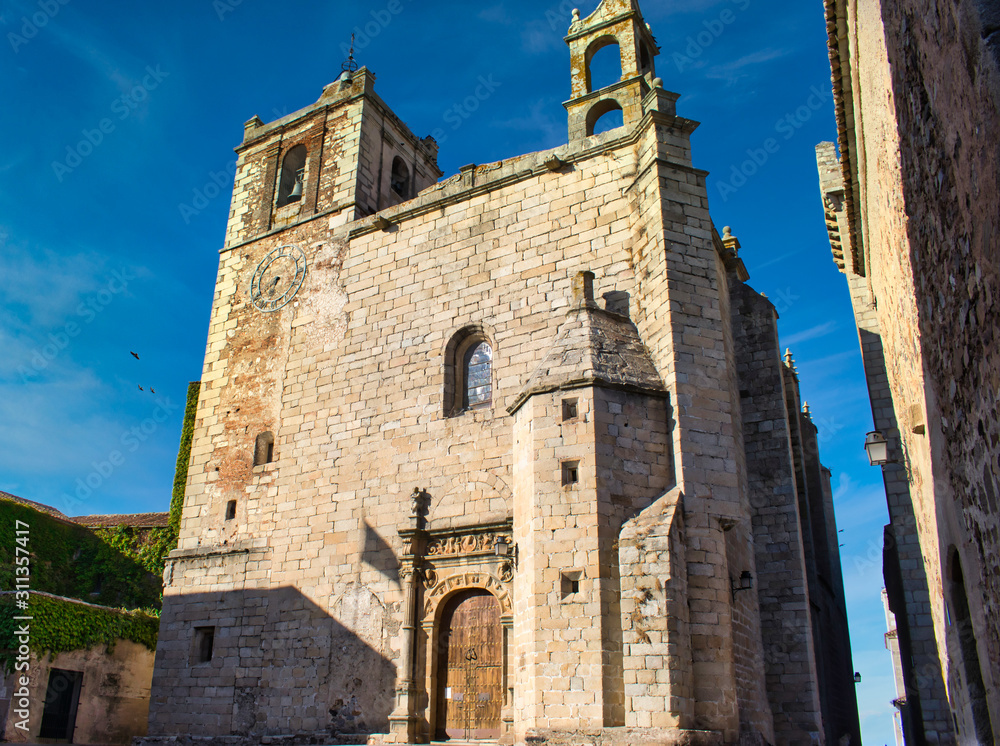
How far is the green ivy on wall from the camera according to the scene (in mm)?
13773

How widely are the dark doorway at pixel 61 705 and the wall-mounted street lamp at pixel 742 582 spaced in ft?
41.7

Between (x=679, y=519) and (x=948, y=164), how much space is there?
19.0 ft

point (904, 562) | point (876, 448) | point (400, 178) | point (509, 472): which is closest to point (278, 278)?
point (400, 178)

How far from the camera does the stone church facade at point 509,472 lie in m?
9.11

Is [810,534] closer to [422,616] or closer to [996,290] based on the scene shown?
[422,616]

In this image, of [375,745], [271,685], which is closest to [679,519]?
[375,745]

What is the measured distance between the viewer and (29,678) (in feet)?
45.9

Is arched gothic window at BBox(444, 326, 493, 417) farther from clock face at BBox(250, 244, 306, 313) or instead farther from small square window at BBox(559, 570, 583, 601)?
clock face at BBox(250, 244, 306, 313)

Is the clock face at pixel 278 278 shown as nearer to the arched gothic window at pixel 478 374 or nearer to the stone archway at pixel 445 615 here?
the arched gothic window at pixel 478 374

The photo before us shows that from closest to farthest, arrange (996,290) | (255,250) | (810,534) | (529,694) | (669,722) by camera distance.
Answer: (996,290) → (669,722) → (529,694) → (810,534) → (255,250)

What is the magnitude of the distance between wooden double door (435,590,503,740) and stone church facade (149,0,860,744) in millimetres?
34

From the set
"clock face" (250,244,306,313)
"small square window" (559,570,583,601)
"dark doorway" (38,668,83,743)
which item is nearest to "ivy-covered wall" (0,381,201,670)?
"dark doorway" (38,668,83,743)

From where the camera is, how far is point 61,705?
14711 mm

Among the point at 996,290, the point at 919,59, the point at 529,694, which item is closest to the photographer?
the point at 996,290
